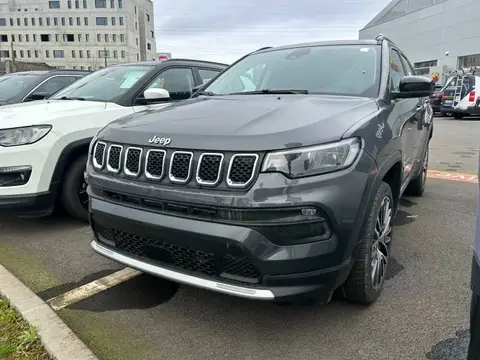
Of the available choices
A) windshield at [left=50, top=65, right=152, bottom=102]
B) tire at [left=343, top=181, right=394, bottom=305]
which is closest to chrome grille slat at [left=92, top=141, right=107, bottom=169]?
tire at [left=343, top=181, right=394, bottom=305]

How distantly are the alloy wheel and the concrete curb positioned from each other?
67.8 inches

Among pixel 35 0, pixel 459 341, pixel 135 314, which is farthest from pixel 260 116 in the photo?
pixel 35 0

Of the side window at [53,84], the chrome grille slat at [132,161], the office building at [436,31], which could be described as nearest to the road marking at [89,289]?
the chrome grille slat at [132,161]

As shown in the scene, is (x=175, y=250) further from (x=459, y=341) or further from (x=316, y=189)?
(x=459, y=341)

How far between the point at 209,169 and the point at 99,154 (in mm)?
952

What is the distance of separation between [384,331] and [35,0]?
114994 mm

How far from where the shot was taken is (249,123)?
234cm

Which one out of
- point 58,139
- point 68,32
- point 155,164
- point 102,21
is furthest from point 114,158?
point 68,32

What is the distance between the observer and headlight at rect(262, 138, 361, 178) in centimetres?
210

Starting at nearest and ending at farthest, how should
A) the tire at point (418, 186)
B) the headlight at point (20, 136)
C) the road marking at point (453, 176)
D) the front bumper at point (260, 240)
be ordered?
the front bumper at point (260, 240)
the headlight at point (20, 136)
the tire at point (418, 186)
the road marking at point (453, 176)

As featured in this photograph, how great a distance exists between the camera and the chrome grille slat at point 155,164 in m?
2.32

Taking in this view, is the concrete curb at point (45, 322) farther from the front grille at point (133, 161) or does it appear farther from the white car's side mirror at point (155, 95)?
the white car's side mirror at point (155, 95)

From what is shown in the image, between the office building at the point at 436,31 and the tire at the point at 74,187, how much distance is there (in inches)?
1311

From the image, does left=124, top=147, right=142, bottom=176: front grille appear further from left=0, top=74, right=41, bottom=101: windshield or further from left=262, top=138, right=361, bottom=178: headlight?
left=0, top=74, right=41, bottom=101: windshield
